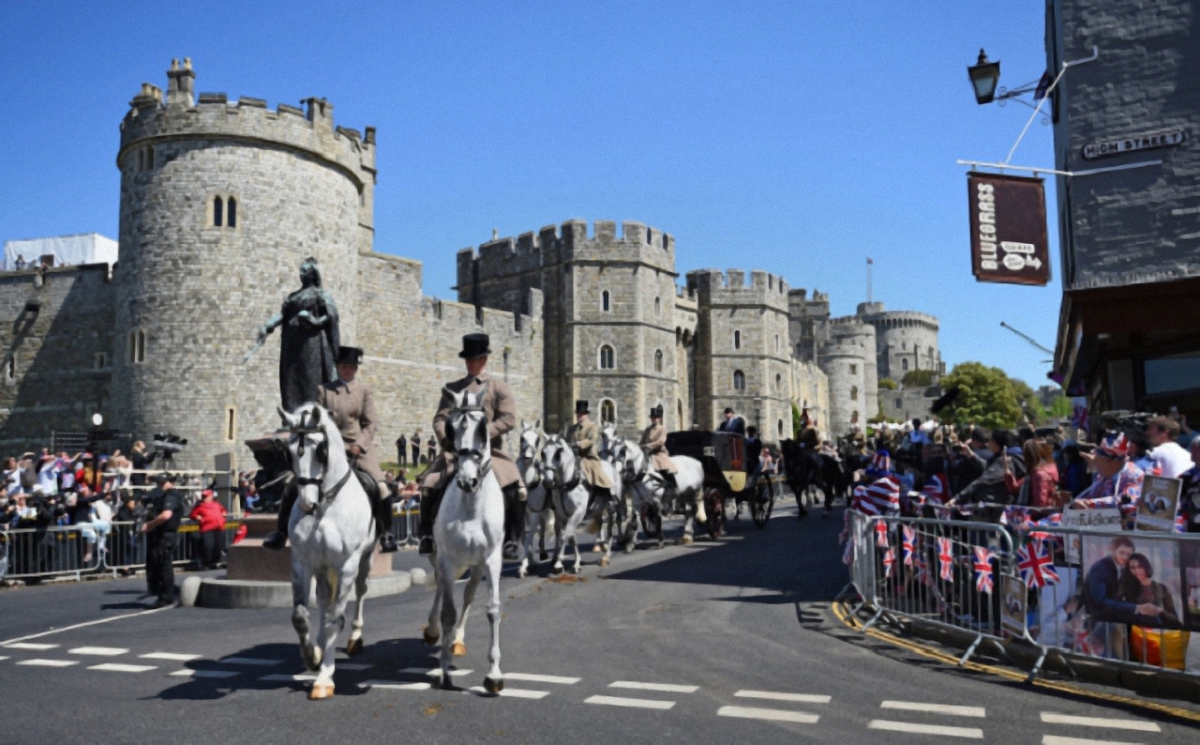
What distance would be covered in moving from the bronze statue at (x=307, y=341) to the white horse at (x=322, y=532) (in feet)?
17.6

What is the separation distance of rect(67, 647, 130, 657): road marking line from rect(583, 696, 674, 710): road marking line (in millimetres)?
4862

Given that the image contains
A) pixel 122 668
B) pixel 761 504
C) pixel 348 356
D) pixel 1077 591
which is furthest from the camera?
pixel 761 504

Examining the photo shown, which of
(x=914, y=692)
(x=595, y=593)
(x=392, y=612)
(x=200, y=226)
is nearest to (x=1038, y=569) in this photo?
(x=914, y=692)

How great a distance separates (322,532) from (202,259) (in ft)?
99.9

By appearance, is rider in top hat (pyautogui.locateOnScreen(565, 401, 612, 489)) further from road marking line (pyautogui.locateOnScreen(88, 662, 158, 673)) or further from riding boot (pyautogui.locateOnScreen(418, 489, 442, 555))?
road marking line (pyautogui.locateOnScreen(88, 662, 158, 673))

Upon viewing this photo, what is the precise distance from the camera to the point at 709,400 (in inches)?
2493

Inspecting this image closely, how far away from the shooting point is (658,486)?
1719 centimetres

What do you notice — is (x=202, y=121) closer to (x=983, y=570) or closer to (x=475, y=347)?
(x=475, y=347)

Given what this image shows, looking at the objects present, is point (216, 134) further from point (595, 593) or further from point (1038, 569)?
point (1038, 569)

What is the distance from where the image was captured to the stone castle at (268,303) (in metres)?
34.2

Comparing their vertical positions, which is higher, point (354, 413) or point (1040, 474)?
point (354, 413)

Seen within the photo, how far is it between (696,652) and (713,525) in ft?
37.3

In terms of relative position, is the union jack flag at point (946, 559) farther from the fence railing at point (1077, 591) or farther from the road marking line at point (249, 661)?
the road marking line at point (249, 661)

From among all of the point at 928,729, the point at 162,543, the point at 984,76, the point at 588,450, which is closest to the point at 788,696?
the point at 928,729
